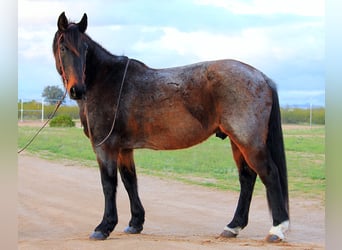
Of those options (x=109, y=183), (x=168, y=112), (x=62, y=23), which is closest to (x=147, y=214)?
(x=109, y=183)

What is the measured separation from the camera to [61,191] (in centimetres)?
903

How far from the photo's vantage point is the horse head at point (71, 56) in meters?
5.86

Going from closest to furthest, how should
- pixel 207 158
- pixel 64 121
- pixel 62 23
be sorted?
pixel 62 23, pixel 64 121, pixel 207 158

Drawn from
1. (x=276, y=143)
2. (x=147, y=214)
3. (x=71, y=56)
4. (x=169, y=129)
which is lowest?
(x=147, y=214)

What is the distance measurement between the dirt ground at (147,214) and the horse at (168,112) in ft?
1.15

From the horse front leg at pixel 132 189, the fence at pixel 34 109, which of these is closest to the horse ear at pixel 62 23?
the horse front leg at pixel 132 189

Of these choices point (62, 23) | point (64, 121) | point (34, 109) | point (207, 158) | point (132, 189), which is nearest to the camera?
point (62, 23)

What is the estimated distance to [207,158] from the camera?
419 inches

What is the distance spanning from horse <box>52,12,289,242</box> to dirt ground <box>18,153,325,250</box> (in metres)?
0.35

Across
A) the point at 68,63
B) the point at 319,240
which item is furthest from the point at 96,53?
the point at 319,240

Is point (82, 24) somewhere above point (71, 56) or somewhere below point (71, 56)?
above

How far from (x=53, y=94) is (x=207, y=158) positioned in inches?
131

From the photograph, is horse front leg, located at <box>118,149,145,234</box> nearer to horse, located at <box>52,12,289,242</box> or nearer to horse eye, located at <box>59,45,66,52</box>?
horse, located at <box>52,12,289,242</box>

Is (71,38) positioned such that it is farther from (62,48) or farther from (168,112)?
(168,112)
